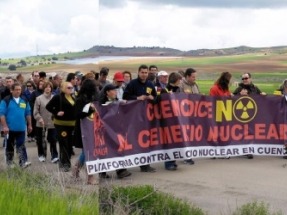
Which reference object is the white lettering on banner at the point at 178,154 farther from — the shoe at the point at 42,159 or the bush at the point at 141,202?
the shoe at the point at 42,159

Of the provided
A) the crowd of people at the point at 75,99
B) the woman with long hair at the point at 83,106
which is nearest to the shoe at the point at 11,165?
the crowd of people at the point at 75,99

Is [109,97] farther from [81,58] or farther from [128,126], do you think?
[81,58]

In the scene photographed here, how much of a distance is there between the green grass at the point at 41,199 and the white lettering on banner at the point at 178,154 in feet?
6.31

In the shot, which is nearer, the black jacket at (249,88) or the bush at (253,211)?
the bush at (253,211)

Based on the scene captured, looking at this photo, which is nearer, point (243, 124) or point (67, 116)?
point (67, 116)

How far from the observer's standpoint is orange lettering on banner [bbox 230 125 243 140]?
1252cm

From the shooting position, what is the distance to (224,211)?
28.4ft

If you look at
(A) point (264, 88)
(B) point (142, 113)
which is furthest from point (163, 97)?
(A) point (264, 88)

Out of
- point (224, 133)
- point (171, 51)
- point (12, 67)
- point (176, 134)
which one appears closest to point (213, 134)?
point (224, 133)

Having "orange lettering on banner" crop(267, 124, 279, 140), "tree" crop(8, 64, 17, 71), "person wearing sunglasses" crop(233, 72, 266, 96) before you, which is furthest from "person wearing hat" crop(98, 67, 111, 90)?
"tree" crop(8, 64, 17, 71)

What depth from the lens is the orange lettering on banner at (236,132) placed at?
1252 centimetres

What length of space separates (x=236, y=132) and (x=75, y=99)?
3.76 meters

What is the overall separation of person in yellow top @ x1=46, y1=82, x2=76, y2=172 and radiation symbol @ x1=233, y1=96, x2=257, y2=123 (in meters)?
3.30

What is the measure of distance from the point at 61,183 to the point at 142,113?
343 cm
